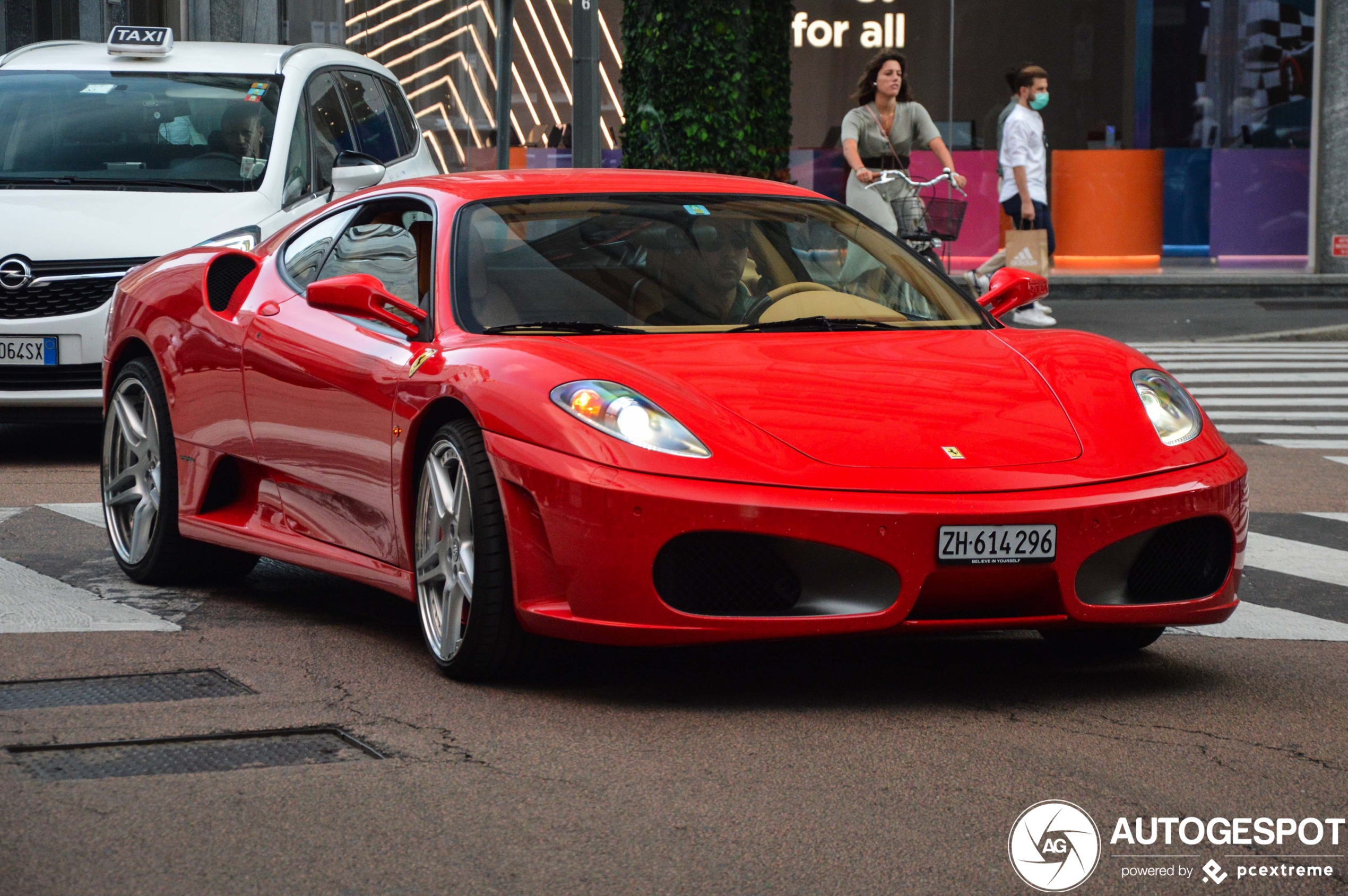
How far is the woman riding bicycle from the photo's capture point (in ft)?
45.0

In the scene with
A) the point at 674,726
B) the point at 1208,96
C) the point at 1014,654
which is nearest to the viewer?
the point at 674,726

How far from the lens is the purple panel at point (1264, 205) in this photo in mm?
21891

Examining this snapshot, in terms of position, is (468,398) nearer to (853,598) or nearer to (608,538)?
(608,538)

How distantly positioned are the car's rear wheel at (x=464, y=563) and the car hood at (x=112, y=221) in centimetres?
495

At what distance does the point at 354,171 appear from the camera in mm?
10992

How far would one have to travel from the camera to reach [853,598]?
471 centimetres

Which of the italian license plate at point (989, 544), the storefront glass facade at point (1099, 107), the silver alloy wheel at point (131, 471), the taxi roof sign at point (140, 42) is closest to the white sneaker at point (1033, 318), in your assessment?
the storefront glass facade at point (1099, 107)

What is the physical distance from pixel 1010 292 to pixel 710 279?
3.09 feet

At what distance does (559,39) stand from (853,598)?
19200mm

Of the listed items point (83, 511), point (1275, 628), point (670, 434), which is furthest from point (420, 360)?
point (83, 511)

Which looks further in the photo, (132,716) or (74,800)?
(132,716)

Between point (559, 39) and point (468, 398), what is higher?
point (559, 39)

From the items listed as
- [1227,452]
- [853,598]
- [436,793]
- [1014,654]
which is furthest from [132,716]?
[1227,452]

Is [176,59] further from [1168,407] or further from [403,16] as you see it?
[403,16]
